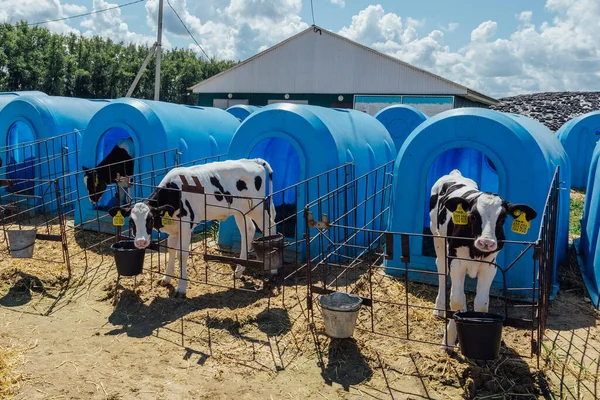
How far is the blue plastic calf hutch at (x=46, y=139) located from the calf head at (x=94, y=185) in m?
1.56

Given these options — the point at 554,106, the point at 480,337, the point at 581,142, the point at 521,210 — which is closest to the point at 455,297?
the point at 480,337

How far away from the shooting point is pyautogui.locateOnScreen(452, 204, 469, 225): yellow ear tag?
550 centimetres

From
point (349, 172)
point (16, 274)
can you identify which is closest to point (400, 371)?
point (349, 172)

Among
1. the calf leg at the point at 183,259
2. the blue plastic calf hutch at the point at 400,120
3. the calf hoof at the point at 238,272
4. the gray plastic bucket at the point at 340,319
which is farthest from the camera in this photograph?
the blue plastic calf hutch at the point at 400,120

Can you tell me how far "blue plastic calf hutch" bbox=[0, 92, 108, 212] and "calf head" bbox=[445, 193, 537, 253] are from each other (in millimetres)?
9896

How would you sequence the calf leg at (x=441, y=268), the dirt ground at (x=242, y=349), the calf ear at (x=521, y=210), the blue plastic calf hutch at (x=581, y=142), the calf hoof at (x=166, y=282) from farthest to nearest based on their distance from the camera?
the blue plastic calf hutch at (x=581, y=142)
the calf hoof at (x=166, y=282)
the calf leg at (x=441, y=268)
the calf ear at (x=521, y=210)
the dirt ground at (x=242, y=349)

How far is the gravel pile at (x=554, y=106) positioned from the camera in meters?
35.3

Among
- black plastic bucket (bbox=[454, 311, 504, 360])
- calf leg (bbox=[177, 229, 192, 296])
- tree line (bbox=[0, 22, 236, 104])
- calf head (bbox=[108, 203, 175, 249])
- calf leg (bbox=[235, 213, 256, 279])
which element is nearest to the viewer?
black plastic bucket (bbox=[454, 311, 504, 360])

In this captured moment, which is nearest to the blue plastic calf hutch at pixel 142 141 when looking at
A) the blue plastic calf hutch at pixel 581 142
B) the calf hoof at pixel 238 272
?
the calf hoof at pixel 238 272

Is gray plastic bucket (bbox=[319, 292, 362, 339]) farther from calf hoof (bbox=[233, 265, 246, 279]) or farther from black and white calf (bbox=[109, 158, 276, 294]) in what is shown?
calf hoof (bbox=[233, 265, 246, 279])

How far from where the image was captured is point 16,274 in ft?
27.0

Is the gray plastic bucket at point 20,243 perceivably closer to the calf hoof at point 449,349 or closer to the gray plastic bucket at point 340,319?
the gray plastic bucket at point 340,319

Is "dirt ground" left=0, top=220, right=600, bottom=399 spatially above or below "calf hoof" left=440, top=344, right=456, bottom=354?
below

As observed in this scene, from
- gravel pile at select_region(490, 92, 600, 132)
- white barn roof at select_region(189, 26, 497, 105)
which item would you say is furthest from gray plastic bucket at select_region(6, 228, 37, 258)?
gravel pile at select_region(490, 92, 600, 132)
